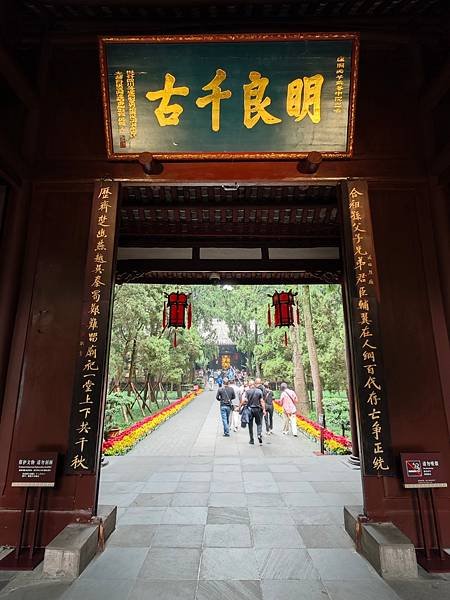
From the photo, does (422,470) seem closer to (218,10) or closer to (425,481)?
(425,481)

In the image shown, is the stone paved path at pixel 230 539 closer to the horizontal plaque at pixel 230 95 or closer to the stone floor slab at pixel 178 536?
the stone floor slab at pixel 178 536

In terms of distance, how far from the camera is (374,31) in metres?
4.25

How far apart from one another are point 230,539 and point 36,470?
2.06m

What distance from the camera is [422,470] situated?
324cm

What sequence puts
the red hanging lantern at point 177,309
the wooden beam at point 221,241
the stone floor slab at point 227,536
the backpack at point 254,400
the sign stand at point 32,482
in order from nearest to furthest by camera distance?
the sign stand at point 32,482, the stone floor slab at point 227,536, the wooden beam at point 221,241, the red hanging lantern at point 177,309, the backpack at point 254,400

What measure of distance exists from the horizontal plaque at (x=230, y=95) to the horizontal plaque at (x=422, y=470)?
341cm

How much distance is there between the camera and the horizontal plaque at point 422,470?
3.22 meters

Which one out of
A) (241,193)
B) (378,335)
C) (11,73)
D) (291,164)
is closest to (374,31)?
(291,164)

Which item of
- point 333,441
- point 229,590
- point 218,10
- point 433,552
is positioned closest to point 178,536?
point 229,590

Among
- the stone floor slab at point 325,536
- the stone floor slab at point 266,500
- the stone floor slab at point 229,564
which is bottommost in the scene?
the stone floor slab at point 266,500

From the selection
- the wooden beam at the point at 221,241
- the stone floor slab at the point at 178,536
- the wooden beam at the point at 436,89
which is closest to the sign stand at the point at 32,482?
the stone floor slab at the point at 178,536

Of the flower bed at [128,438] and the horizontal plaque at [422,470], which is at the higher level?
the horizontal plaque at [422,470]

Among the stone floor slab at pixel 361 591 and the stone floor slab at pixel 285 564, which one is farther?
the stone floor slab at pixel 285 564

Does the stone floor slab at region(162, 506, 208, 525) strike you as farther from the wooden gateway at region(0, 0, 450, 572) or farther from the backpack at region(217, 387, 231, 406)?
the backpack at region(217, 387, 231, 406)
